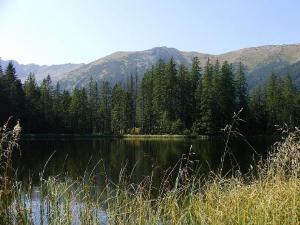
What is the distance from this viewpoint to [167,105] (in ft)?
338

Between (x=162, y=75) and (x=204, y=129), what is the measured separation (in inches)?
684

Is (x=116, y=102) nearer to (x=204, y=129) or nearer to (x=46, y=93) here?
(x=46, y=93)

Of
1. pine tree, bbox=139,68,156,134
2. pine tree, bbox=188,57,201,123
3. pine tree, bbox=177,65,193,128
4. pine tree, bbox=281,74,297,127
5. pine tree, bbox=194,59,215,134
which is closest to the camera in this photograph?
pine tree, bbox=194,59,215,134

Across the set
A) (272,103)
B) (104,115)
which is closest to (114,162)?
(272,103)

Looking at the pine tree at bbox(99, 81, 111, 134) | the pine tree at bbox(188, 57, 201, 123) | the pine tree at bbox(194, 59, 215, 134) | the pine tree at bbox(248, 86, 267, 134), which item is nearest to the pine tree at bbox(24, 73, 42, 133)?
the pine tree at bbox(99, 81, 111, 134)

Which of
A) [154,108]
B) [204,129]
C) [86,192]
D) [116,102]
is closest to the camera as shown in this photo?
[86,192]

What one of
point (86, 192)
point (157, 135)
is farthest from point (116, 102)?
point (86, 192)

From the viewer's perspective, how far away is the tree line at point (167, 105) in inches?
3735

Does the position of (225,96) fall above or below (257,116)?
above

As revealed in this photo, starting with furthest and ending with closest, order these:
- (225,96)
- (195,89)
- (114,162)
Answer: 1. (195,89)
2. (225,96)
3. (114,162)

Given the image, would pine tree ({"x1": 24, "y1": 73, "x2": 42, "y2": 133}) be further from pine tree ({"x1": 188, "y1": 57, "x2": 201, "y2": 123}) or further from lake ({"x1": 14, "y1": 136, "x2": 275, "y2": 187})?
lake ({"x1": 14, "y1": 136, "x2": 275, "y2": 187})

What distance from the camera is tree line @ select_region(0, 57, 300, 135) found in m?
94.9

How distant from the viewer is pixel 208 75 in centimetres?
9994

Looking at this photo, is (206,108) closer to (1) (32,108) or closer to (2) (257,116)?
(2) (257,116)
